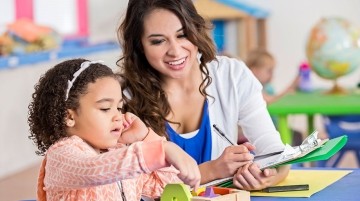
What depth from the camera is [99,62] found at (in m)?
1.79

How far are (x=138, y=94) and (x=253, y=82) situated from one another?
32 centimetres

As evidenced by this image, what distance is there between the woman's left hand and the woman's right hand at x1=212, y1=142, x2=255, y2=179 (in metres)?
0.01

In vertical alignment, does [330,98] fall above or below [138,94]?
above

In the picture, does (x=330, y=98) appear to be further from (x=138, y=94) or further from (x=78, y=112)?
(x=78, y=112)

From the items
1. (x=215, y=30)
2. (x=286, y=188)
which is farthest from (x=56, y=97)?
(x=215, y=30)

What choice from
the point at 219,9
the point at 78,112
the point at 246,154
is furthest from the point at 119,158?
the point at 219,9

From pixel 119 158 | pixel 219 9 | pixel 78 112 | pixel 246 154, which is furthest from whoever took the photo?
pixel 219 9

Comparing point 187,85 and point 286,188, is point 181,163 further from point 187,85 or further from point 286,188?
point 187,85

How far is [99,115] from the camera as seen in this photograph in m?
1.70

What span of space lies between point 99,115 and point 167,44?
57cm

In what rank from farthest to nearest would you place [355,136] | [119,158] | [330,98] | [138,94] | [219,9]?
[219,9] < [355,136] < [330,98] < [138,94] < [119,158]

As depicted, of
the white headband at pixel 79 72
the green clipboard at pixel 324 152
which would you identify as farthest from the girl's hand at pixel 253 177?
the white headband at pixel 79 72

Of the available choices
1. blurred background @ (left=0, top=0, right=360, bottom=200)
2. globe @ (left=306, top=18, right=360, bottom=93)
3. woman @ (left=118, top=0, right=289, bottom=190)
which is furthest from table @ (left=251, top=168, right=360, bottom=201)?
blurred background @ (left=0, top=0, right=360, bottom=200)

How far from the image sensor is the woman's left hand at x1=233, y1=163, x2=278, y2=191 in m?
2.06
